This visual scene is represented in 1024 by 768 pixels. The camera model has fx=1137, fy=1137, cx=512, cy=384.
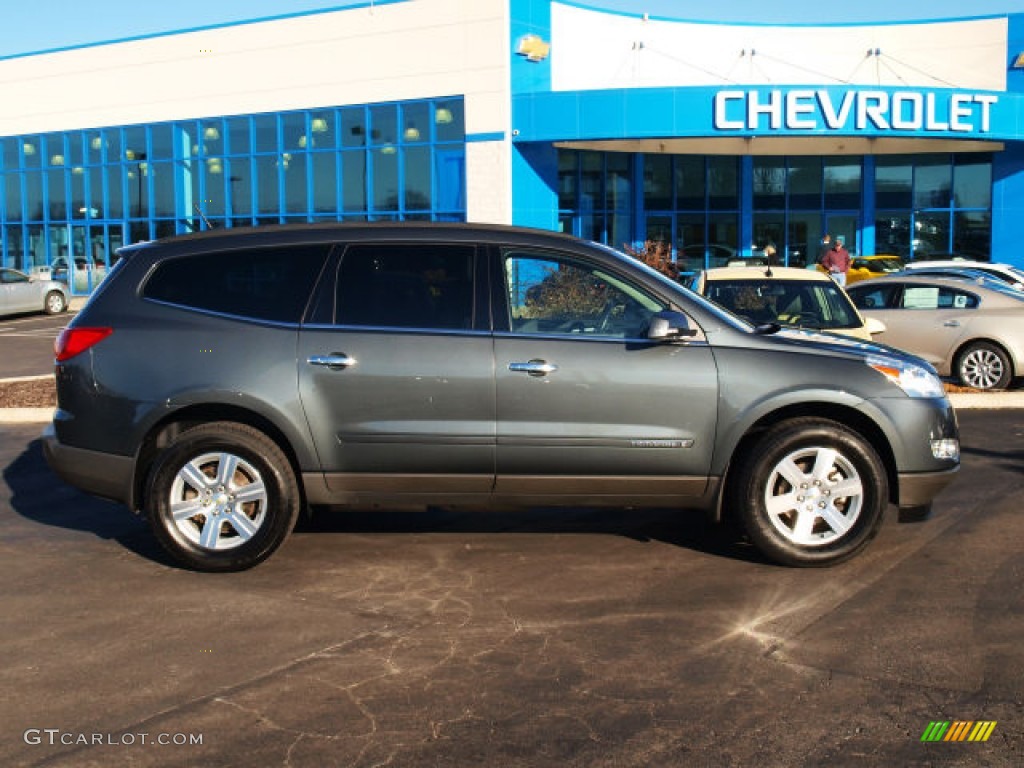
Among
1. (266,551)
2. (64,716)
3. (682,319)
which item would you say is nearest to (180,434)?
(266,551)

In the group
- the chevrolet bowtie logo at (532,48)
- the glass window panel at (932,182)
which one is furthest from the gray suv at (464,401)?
the glass window panel at (932,182)

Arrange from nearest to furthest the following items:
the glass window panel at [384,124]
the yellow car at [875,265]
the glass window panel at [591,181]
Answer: the yellow car at [875,265], the glass window panel at [384,124], the glass window panel at [591,181]

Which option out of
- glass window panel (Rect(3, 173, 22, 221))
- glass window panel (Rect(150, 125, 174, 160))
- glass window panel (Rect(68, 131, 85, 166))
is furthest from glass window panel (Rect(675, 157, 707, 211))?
glass window panel (Rect(3, 173, 22, 221))

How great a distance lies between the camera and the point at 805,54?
3397 cm

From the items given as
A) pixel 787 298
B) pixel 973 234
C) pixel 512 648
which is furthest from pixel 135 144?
pixel 512 648

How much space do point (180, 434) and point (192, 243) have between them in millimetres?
1090

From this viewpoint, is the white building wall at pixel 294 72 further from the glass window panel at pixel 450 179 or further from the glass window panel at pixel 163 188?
the glass window panel at pixel 163 188

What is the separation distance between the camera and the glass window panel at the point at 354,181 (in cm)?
3020

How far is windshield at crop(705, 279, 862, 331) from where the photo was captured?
34.9ft

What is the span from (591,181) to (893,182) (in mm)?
9083

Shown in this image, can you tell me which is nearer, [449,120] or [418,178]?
[449,120]

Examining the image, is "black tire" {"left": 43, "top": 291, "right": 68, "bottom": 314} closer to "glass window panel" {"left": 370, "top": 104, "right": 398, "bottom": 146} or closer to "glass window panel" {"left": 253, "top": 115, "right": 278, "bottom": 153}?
"glass window panel" {"left": 253, "top": 115, "right": 278, "bottom": 153}

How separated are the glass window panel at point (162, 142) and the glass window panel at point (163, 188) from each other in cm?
26

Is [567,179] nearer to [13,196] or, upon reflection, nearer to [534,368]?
[13,196]
